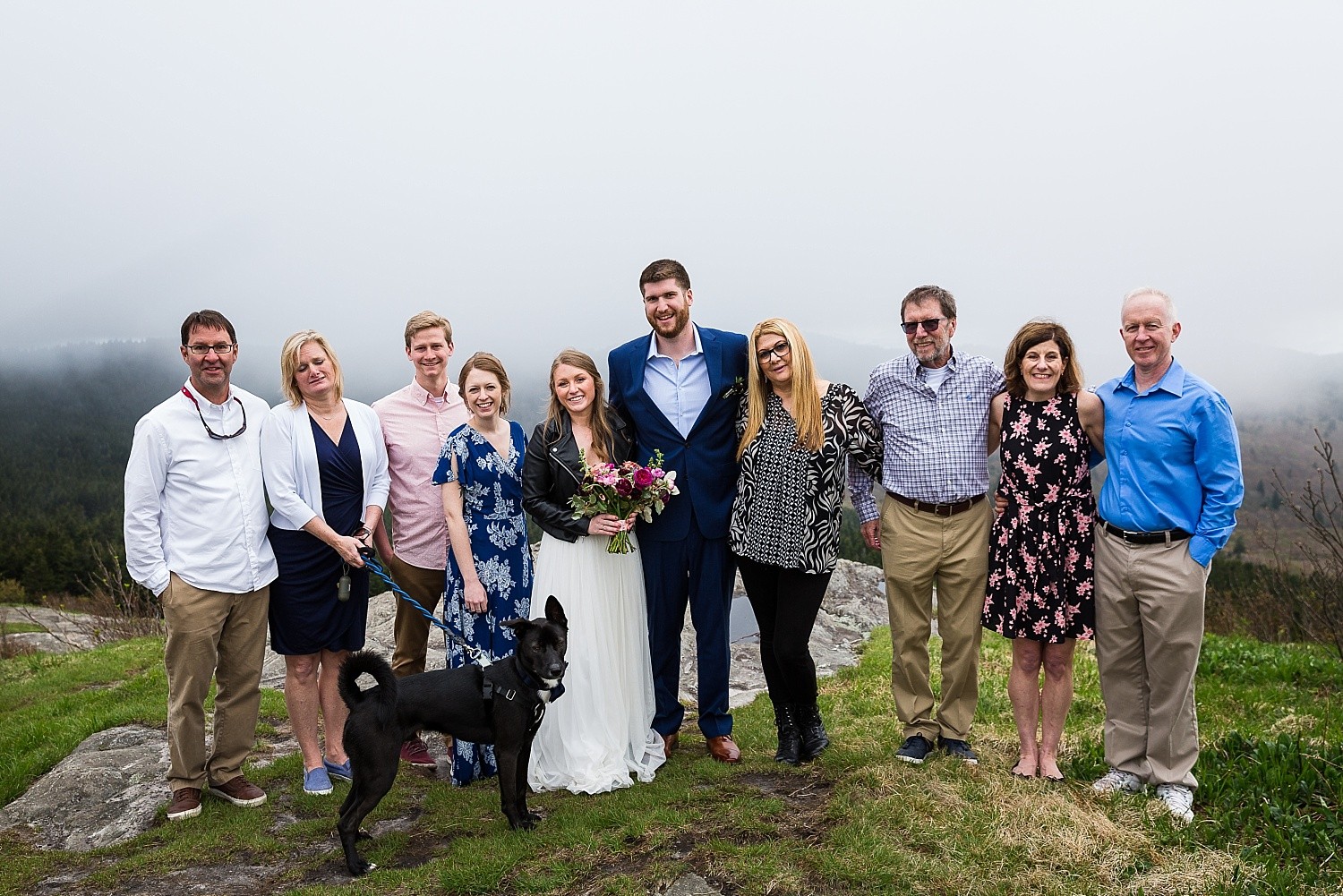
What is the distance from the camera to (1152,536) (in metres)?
4.87

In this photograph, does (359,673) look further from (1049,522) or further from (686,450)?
(1049,522)

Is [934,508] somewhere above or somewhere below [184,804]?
above

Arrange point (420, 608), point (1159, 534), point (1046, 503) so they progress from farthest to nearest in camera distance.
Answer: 1. point (420, 608)
2. point (1046, 503)
3. point (1159, 534)

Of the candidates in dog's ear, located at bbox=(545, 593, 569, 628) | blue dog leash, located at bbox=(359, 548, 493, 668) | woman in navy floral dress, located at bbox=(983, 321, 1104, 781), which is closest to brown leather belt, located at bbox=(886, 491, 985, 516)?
woman in navy floral dress, located at bbox=(983, 321, 1104, 781)

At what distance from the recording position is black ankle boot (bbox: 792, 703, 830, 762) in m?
5.91

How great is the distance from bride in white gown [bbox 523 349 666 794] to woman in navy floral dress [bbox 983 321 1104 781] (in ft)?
7.87

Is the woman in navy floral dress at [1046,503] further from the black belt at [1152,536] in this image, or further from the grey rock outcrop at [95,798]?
the grey rock outcrop at [95,798]

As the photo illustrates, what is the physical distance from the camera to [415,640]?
20.5ft

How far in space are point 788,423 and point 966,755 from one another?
2488 millimetres

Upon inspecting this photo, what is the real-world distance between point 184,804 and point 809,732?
13.4 ft

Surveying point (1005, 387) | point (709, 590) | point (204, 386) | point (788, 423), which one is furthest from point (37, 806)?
point (1005, 387)

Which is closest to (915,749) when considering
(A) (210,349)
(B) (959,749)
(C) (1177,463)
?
(B) (959,749)

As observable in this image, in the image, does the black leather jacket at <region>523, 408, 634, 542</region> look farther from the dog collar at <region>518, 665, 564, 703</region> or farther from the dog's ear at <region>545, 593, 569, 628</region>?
the dog collar at <region>518, 665, 564, 703</region>

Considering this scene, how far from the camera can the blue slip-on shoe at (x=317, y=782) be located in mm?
5750
